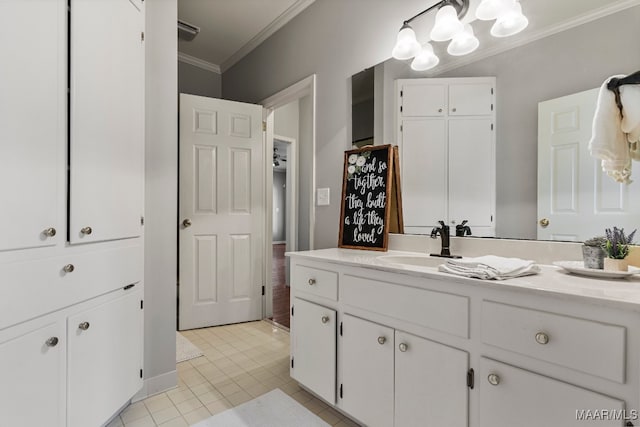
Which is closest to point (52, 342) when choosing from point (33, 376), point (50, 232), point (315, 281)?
point (33, 376)

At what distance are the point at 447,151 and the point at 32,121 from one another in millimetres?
1779

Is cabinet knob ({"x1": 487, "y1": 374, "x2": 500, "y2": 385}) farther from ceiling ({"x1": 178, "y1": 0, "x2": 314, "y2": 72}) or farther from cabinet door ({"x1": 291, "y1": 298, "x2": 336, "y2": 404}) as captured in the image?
ceiling ({"x1": 178, "y1": 0, "x2": 314, "y2": 72})

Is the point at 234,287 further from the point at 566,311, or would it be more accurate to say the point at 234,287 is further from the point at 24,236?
the point at 566,311

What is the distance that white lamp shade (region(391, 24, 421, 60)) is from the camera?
5.35 feet

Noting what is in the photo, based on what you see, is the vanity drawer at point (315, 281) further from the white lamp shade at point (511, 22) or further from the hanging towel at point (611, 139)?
the white lamp shade at point (511, 22)

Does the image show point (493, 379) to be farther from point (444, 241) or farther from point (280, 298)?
point (280, 298)

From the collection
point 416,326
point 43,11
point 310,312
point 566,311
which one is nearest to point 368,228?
point 310,312

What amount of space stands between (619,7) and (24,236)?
2286mm

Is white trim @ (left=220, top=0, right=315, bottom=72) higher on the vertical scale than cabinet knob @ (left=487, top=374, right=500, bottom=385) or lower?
higher

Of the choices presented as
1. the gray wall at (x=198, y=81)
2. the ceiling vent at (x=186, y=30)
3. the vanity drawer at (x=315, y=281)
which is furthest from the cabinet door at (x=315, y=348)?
the gray wall at (x=198, y=81)

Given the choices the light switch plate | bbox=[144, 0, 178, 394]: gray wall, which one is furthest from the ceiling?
the light switch plate

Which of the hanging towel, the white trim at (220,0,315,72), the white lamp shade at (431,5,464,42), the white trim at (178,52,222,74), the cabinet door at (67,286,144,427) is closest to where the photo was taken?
the hanging towel

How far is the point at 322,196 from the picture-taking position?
2.23 meters

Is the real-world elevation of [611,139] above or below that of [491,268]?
above
